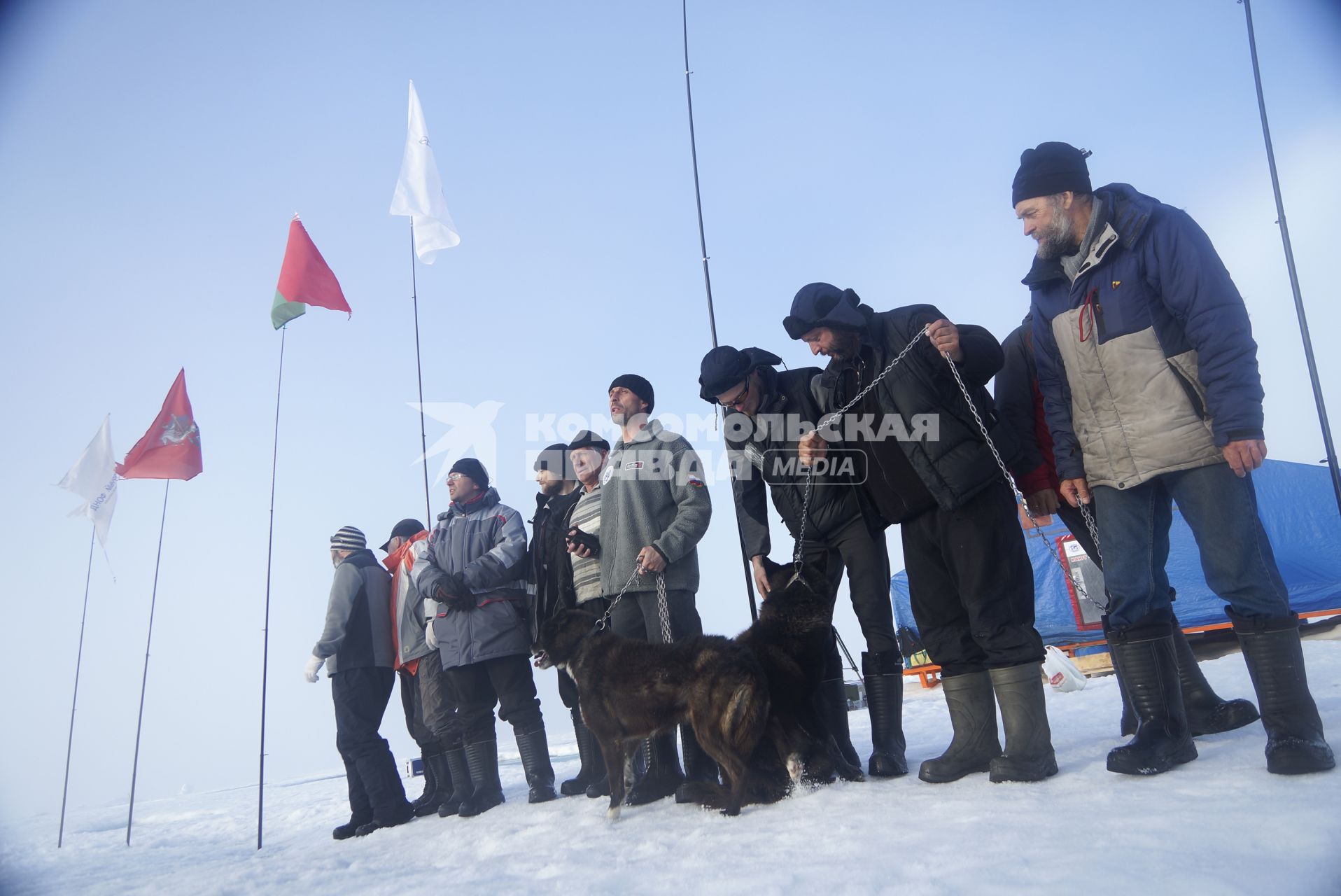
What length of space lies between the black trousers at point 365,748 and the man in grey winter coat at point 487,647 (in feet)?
1.88

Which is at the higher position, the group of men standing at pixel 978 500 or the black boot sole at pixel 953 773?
the group of men standing at pixel 978 500

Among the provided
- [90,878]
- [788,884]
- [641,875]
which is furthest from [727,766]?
[90,878]

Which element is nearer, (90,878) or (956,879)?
(956,879)

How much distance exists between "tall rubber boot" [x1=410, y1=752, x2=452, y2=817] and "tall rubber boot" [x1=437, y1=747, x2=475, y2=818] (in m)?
0.32

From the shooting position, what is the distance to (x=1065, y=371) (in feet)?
10.8

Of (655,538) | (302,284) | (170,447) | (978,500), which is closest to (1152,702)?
(978,500)

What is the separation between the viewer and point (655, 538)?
4.64 meters

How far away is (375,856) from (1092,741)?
3439 millimetres

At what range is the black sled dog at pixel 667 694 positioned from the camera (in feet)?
11.4

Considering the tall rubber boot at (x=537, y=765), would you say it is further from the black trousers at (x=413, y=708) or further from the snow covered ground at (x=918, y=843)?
the black trousers at (x=413, y=708)

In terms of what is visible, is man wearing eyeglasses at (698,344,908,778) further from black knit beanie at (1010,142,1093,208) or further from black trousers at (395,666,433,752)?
black trousers at (395,666,433,752)

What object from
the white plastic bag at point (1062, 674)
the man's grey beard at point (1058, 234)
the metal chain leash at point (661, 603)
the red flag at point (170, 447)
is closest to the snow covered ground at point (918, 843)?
A: the metal chain leash at point (661, 603)

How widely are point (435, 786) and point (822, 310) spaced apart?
192 inches

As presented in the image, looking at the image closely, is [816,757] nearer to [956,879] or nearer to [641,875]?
[641,875]
